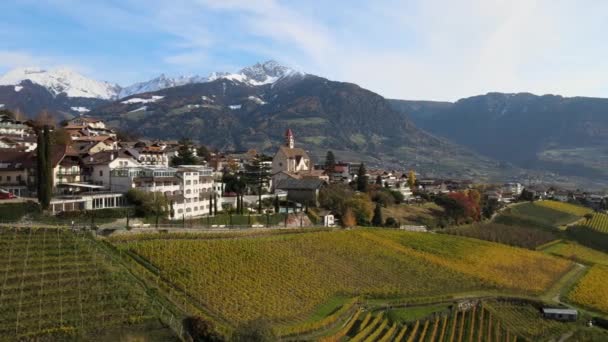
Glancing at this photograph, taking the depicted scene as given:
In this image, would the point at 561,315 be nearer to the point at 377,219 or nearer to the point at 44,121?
the point at 377,219

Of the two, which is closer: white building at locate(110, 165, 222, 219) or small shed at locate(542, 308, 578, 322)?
small shed at locate(542, 308, 578, 322)

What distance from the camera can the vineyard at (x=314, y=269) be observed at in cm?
3725

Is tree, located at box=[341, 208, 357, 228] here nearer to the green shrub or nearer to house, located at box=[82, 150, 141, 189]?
house, located at box=[82, 150, 141, 189]

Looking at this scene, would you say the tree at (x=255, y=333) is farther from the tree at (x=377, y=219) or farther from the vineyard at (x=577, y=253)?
the vineyard at (x=577, y=253)

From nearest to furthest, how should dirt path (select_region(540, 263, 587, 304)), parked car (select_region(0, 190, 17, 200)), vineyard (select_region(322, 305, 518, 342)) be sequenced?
1. vineyard (select_region(322, 305, 518, 342))
2. parked car (select_region(0, 190, 17, 200))
3. dirt path (select_region(540, 263, 587, 304))

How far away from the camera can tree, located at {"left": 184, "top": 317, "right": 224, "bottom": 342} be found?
29.0m

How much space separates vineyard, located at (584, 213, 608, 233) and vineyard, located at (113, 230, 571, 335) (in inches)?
1563

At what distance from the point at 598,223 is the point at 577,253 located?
33473 mm

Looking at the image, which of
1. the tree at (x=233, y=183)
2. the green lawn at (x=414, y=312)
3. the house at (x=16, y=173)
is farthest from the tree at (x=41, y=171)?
the green lawn at (x=414, y=312)

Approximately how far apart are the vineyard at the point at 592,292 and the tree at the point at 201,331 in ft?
144

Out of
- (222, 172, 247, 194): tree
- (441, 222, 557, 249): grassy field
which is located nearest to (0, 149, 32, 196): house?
(222, 172, 247, 194): tree

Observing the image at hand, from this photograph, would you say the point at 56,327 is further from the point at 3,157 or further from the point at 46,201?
the point at 3,157

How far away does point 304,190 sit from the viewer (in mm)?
81312

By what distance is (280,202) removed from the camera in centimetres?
7744
